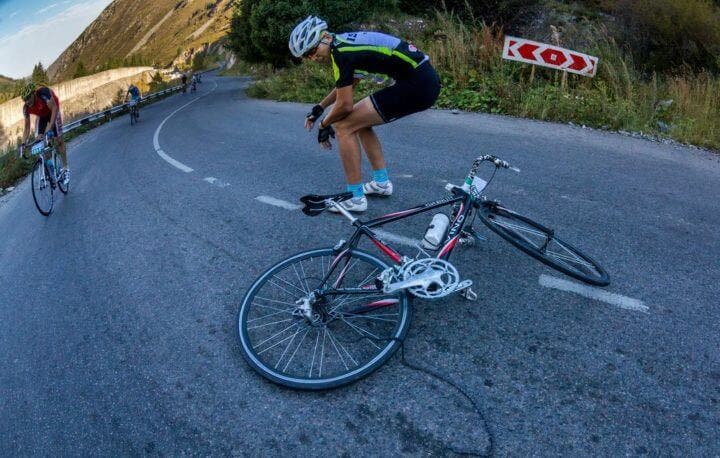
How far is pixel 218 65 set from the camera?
10469 centimetres

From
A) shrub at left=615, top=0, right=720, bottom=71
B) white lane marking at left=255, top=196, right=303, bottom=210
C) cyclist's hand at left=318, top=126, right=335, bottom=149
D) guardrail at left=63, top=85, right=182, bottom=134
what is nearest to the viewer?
cyclist's hand at left=318, top=126, right=335, bottom=149

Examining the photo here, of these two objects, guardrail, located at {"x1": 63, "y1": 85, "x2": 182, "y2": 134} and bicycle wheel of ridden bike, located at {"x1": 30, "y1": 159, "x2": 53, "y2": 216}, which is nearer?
bicycle wheel of ridden bike, located at {"x1": 30, "y1": 159, "x2": 53, "y2": 216}

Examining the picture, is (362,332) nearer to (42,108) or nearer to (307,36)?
(307,36)

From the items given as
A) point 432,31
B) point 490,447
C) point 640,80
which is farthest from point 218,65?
point 490,447

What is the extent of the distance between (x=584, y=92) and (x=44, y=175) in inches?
387

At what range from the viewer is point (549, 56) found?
9609 mm

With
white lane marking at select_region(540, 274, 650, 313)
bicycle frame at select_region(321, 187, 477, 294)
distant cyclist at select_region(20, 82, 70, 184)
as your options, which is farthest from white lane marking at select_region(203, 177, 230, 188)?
white lane marking at select_region(540, 274, 650, 313)

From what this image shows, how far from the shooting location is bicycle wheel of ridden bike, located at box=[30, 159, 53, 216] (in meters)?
7.47

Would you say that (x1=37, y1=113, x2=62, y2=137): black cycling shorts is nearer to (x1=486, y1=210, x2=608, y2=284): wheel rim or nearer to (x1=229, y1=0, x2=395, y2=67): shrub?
(x1=486, y1=210, x2=608, y2=284): wheel rim

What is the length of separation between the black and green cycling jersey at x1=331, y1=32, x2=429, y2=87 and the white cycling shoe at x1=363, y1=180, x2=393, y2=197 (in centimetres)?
145

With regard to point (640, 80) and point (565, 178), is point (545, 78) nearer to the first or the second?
point (640, 80)

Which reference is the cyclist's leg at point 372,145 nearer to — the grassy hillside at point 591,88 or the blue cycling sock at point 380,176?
the blue cycling sock at point 380,176

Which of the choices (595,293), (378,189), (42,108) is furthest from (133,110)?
(595,293)

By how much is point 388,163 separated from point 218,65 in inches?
4280
